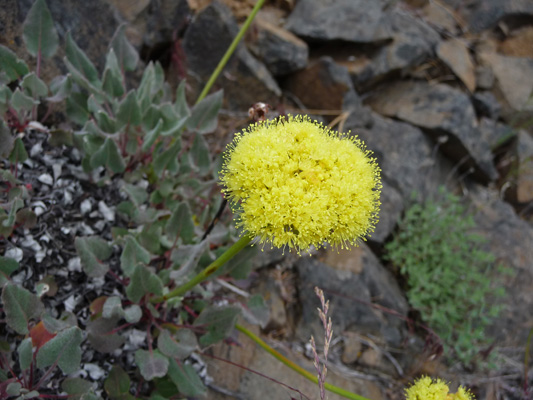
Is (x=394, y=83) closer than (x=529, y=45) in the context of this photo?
Yes

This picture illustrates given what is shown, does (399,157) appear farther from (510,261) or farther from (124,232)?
(124,232)

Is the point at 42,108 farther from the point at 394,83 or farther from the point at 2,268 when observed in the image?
the point at 394,83

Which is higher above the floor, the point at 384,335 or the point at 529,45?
the point at 529,45

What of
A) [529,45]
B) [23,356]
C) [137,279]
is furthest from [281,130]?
[529,45]

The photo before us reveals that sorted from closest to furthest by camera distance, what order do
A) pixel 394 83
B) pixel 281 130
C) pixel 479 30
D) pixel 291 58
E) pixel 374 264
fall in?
pixel 281 130 < pixel 374 264 < pixel 291 58 < pixel 394 83 < pixel 479 30

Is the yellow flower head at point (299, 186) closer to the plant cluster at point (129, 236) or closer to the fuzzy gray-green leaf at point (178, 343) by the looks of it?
the plant cluster at point (129, 236)
